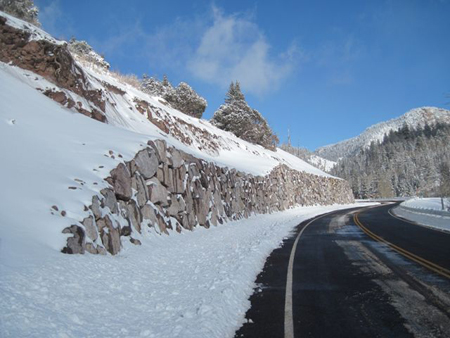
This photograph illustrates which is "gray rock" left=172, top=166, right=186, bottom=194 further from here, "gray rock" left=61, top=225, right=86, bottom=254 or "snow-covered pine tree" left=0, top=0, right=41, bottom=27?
"snow-covered pine tree" left=0, top=0, right=41, bottom=27

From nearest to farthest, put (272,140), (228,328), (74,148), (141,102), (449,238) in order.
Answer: (228,328) → (74,148) → (449,238) → (141,102) → (272,140)

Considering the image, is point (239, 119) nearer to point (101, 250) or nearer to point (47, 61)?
point (47, 61)

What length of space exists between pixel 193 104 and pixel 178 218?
30.4m

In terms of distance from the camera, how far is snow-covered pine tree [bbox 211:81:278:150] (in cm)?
4625

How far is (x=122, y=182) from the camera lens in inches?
396

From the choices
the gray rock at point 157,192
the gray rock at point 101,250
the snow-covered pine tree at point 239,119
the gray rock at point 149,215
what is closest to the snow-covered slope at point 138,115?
the gray rock at point 157,192

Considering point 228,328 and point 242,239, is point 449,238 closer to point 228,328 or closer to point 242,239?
point 242,239

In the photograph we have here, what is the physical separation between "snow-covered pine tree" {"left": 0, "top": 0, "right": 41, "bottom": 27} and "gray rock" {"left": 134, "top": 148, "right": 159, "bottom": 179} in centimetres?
1638

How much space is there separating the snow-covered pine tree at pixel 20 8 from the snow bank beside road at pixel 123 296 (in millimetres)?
21436

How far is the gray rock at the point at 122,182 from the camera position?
973cm

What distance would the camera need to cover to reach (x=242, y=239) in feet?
42.8

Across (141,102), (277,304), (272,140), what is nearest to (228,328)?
(277,304)

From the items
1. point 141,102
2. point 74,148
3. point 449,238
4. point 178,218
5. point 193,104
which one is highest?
point 193,104

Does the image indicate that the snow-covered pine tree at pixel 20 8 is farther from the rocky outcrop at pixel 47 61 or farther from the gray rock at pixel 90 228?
the gray rock at pixel 90 228
